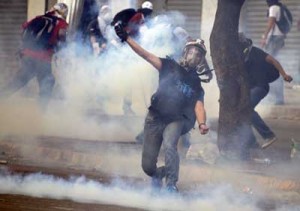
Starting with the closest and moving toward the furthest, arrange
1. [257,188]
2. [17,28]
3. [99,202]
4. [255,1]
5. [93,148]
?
[99,202] < [257,188] < [93,148] < [255,1] < [17,28]

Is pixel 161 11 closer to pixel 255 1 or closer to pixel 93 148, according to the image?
pixel 255 1

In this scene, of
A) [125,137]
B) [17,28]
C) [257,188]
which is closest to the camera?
[257,188]

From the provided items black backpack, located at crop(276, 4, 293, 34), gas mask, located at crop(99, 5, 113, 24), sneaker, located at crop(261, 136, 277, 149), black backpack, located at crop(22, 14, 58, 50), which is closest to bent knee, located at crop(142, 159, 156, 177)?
sneaker, located at crop(261, 136, 277, 149)

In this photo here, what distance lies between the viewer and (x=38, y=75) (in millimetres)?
12438

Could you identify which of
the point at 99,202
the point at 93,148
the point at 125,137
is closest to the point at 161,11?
the point at 125,137

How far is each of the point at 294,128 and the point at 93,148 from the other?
3806 mm

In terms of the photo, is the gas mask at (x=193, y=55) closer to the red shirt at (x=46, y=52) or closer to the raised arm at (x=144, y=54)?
the raised arm at (x=144, y=54)

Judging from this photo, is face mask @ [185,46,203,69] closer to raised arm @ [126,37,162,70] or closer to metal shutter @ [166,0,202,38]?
raised arm @ [126,37,162,70]

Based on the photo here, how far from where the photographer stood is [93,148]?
1021 centimetres

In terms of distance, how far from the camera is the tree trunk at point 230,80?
9.23 m

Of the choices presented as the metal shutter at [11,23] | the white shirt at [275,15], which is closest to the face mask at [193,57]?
the white shirt at [275,15]

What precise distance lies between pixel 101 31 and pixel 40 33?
3.20ft

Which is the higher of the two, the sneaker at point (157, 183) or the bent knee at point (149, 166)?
the bent knee at point (149, 166)

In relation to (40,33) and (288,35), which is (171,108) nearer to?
(40,33)
